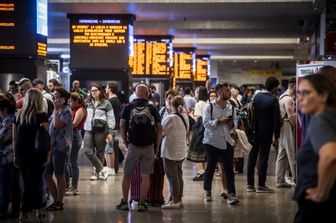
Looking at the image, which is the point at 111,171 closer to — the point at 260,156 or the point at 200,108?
the point at 200,108

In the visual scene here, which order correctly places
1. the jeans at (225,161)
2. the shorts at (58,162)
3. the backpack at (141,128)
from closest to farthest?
1. the backpack at (141,128)
2. the shorts at (58,162)
3. the jeans at (225,161)

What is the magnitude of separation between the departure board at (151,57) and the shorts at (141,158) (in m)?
14.4

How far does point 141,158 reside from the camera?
29.2 ft

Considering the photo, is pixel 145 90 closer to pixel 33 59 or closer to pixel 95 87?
pixel 95 87

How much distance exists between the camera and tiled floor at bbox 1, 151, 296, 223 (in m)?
8.53

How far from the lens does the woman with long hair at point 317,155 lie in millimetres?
4055

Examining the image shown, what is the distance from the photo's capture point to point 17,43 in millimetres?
13031

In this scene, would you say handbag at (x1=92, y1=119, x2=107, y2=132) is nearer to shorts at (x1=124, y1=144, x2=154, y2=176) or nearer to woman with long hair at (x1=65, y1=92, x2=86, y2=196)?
woman with long hair at (x1=65, y1=92, x2=86, y2=196)

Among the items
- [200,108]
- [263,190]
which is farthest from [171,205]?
[200,108]

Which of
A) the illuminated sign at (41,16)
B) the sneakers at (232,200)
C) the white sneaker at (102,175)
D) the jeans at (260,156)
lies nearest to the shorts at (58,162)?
the sneakers at (232,200)

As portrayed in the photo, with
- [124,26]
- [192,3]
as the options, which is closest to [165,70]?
[124,26]

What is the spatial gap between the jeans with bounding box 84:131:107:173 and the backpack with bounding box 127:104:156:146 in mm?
3134

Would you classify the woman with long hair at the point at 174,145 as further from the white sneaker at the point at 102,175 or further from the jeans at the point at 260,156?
the white sneaker at the point at 102,175

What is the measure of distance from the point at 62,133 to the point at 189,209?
2117 millimetres
